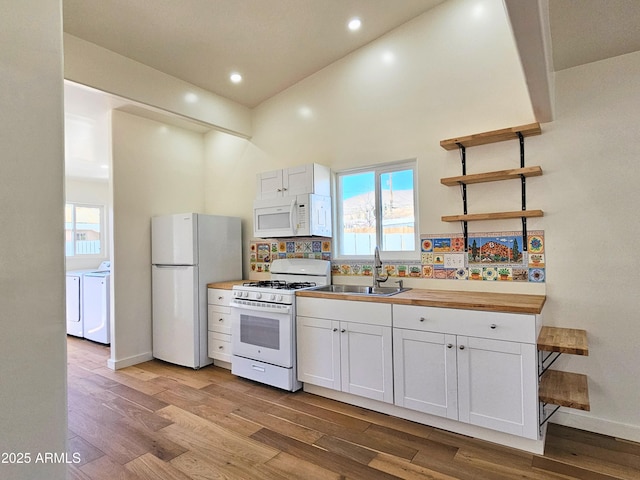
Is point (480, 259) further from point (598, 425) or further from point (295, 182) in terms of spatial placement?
point (295, 182)

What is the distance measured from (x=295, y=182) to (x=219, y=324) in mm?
1702

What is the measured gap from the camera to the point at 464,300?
2428 mm

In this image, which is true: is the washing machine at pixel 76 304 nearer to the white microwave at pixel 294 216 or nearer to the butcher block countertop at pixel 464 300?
the white microwave at pixel 294 216

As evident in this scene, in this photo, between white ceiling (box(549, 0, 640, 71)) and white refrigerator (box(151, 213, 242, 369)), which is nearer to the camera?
white ceiling (box(549, 0, 640, 71))

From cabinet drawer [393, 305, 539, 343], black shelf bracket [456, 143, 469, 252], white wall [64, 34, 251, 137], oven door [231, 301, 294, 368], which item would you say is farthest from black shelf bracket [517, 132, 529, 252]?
white wall [64, 34, 251, 137]

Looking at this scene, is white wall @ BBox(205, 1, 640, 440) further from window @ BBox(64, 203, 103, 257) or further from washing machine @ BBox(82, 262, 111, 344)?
window @ BBox(64, 203, 103, 257)

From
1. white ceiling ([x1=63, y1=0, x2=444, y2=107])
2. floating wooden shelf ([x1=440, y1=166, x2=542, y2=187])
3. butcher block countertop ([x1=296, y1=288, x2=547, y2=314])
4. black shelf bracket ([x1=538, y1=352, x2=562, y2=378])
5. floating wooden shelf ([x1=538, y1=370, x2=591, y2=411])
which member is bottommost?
floating wooden shelf ([x1=538, y1=370, x2=591, y2=411])

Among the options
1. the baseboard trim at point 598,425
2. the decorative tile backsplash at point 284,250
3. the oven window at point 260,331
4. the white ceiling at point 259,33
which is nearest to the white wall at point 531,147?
the baseboard trim at point 598,425

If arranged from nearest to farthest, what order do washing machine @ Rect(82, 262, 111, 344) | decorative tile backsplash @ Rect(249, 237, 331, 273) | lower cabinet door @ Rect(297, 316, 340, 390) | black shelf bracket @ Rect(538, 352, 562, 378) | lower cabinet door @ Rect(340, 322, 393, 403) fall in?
1. black shelf bracket @ Rect(538, 352, 562, 378)
2. lower cabinet door @ Rect(340, 322, 393, 403)
3. lower cabinet door @ Rect(297, 316, 340, 390)
4. decorative tile backsplash @ Rect(249, 237, 331, 273)
5. washing machine @ Rect(82, 262, 111, 344)

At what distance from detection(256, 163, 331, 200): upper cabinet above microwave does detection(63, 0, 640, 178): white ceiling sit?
105 cm

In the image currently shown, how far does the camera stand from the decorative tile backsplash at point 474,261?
2.66 m

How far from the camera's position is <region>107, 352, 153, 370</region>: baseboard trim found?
3873mm

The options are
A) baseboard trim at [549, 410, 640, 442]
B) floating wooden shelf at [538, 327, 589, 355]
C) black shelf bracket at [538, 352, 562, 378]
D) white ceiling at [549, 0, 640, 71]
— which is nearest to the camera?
white ceiling at [549, 0, 640, 71]

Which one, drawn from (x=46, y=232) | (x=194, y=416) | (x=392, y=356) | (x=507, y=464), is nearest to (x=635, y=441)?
(x=507, y=464)
